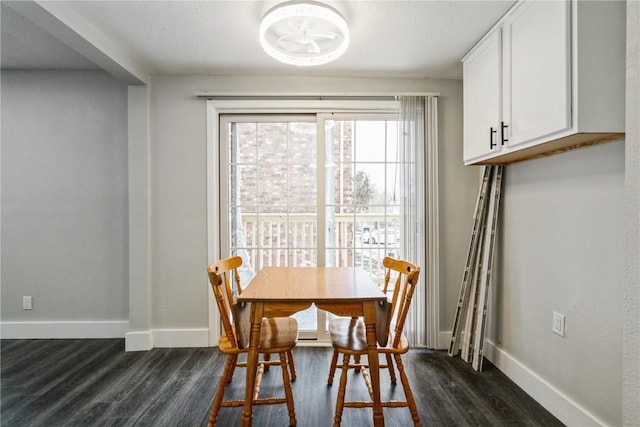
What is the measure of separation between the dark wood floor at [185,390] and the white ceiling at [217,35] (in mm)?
2331

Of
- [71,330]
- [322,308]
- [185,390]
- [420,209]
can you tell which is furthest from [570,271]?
[71,330]

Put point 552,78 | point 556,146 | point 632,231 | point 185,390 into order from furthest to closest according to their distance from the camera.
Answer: point 185,390 → point 556,146 → point 552,78 → point 632,231

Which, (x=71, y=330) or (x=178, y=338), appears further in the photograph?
(x=71, y=330)

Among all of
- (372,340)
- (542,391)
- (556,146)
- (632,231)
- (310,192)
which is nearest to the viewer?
(632,231)

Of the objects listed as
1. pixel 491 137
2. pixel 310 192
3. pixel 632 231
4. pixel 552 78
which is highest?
pixel 552 78

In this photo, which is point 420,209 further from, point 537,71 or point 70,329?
point 70,329

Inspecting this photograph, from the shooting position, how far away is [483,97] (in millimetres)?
2195

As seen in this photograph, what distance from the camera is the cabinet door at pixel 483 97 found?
80.3 inches

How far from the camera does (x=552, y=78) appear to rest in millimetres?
1536

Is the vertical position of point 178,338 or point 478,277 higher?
point 478,277

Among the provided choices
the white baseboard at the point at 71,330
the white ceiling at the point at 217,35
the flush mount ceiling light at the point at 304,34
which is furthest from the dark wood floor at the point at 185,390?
the white ceiling at the point at 217,35

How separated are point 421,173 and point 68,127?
10.8 feet

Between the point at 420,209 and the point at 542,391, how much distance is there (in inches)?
59.3

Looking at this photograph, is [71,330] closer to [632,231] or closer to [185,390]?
[185,390]
